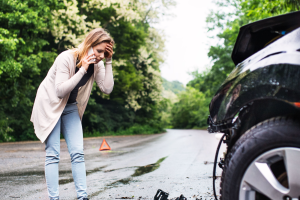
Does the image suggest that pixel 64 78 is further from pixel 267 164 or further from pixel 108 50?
→ pixel 267 164

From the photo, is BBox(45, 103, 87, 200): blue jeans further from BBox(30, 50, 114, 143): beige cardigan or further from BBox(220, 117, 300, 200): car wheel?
BBox(220, 117, 300, 200): car wheel

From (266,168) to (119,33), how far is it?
2034 cm

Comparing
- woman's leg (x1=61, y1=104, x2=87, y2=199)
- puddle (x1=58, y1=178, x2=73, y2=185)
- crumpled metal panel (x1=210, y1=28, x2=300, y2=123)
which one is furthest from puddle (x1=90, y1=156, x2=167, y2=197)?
crumpled metal panel (x1=210, y1=28, x2=300, y2=123)

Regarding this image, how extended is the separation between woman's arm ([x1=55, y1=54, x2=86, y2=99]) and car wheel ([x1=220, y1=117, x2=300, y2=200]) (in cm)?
169

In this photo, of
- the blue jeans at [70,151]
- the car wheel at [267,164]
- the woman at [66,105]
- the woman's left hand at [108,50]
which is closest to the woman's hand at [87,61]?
the woman at [66,105]

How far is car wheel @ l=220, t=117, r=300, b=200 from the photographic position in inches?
61.7

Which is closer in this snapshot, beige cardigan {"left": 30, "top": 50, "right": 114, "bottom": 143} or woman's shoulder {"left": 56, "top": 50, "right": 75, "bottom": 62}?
beige cardigan {"left": 30, "top": 50, "right": 114, "bottom": 143}

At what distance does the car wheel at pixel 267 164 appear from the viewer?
1566 mm

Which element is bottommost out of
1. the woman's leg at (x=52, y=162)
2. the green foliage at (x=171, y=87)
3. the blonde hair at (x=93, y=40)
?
the woman's leg at (x=52, y=162)

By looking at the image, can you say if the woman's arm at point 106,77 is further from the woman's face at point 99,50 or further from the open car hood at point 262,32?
the open car hood at point 262,32

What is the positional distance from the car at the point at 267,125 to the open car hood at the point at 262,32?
497 mm

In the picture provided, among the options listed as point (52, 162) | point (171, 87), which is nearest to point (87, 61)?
point (52, 162)

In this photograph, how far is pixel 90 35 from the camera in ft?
9.53

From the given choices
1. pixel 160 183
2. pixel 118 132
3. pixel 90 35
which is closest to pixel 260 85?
pixel 90 35
